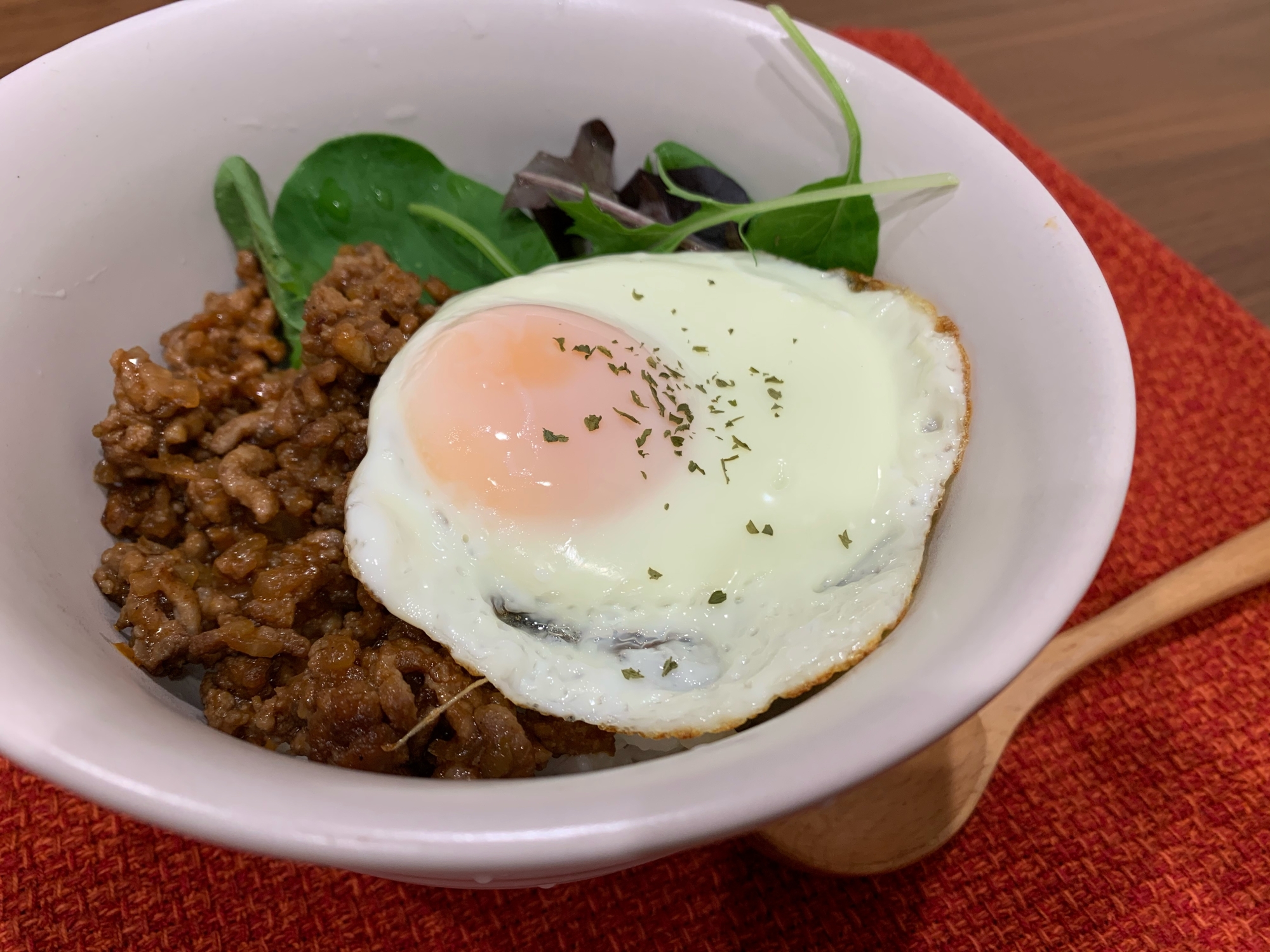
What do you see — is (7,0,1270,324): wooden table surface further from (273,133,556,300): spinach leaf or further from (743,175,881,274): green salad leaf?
(743,175,881,274): green salad leaf

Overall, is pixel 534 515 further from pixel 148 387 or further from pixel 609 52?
pixel 609 52

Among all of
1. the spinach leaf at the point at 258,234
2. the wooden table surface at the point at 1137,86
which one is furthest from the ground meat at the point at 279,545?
the wooden table surface at the point at 1137,86

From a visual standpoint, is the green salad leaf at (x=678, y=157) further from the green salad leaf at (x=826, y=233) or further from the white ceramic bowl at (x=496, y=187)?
the green salad leaf at (x=826, y=233)

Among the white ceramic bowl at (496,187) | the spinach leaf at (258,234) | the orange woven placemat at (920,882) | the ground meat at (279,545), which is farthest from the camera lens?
the spinach leaf at (258,234)

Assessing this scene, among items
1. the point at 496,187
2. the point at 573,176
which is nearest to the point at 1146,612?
the point at 573,176

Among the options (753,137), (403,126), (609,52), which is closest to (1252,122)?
A: (753,137)

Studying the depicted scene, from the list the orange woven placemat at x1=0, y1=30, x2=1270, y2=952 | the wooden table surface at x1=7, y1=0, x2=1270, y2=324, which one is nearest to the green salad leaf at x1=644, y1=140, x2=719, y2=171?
the orange woven placemat at x1=0, y1=30, x2=1270, y2=952
